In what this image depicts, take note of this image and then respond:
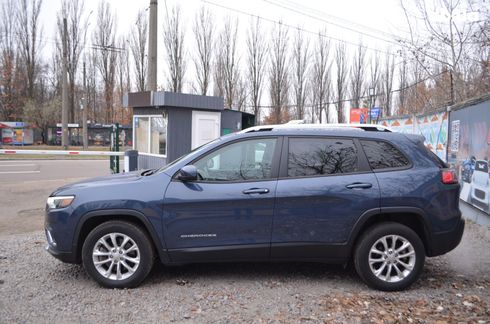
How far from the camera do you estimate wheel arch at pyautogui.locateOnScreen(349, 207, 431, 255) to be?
13.9 ft

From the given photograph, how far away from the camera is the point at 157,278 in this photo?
15.1 feet

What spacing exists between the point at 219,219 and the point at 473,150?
5.41 meters

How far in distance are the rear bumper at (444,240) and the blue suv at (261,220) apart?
0.04 feet

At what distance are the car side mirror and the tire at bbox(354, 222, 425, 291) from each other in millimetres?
1908

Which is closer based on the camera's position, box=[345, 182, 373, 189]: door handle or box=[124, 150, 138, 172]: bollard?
box=[345, 182, 373, 189]: door handle

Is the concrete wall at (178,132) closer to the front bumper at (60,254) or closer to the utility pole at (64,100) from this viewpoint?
the front bumper at (60,254)

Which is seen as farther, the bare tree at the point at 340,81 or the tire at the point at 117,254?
the bare tree at the point at 340,81

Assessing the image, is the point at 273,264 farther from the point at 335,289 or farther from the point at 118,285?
the point at 118,285

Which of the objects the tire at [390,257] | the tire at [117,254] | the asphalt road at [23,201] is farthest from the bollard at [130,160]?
the tire at [390,257]

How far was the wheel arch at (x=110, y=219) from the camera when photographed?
4.21 metres

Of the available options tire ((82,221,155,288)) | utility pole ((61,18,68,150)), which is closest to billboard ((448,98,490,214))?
tire ((82,221,155,288))

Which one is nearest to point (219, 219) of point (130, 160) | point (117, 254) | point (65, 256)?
point (117, 254)

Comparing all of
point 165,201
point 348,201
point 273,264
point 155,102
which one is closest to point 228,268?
point 273,264

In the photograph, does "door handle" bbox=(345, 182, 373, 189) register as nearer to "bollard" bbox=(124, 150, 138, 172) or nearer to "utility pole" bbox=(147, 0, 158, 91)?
"bollard" bbox=(124, 150, 138, 172)
